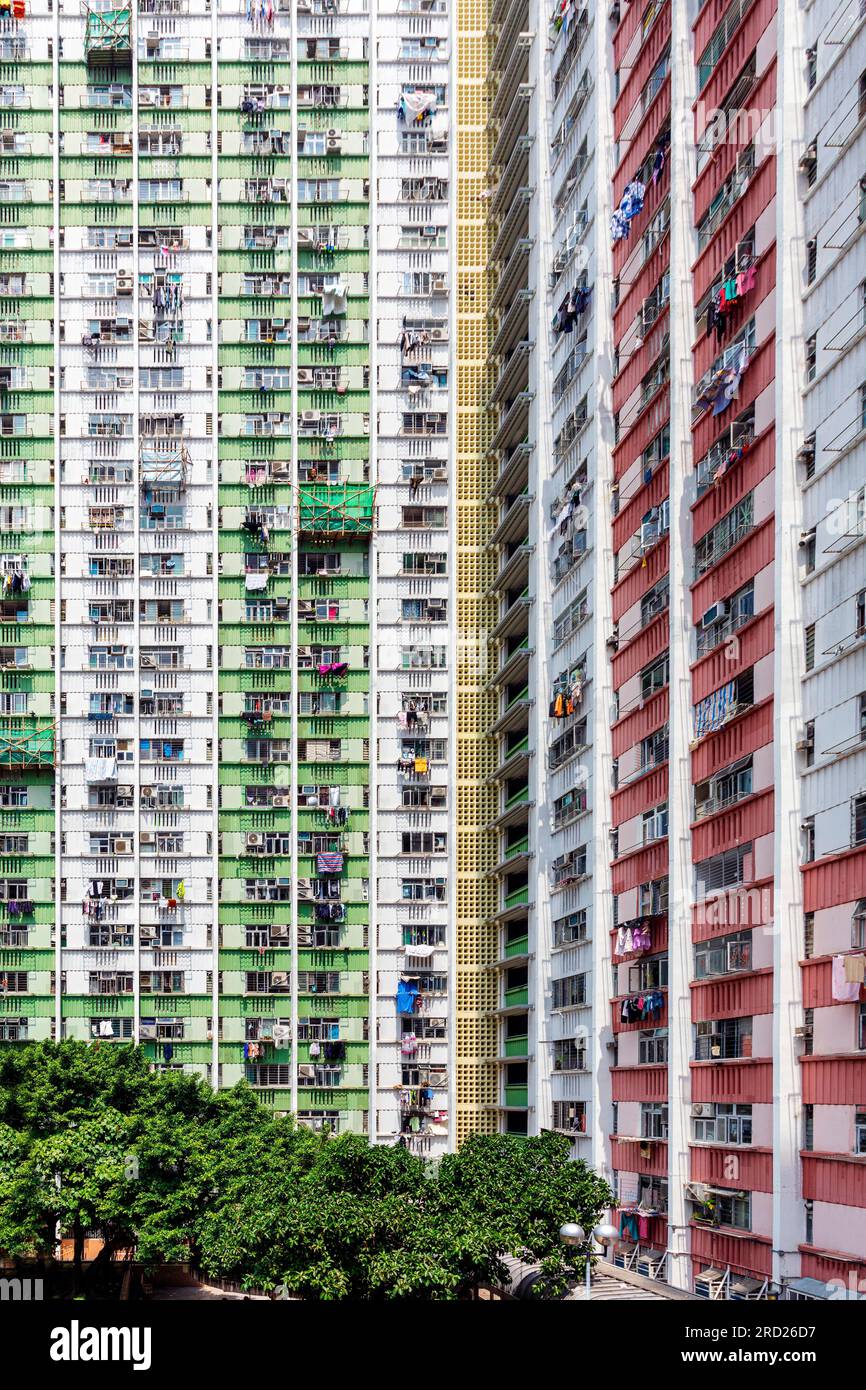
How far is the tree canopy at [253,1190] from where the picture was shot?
118 feet

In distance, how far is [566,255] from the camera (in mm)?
55844

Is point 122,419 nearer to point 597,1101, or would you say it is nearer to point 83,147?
point 83,147

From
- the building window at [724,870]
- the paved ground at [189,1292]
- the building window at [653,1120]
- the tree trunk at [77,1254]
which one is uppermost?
the building window at [724,870]

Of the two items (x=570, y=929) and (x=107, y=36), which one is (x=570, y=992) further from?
(x=107, y=36)

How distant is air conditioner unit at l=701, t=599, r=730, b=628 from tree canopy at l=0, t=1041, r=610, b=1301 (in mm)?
14723

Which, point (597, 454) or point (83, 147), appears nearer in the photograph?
point (597, 454)

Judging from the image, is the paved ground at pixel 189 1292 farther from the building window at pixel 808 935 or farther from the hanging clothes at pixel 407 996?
the building window at pixel 808 935

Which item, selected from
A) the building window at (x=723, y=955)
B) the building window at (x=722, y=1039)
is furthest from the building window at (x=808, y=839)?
the building window at (x=722, y=1039)

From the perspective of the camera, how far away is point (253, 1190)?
47.2 m

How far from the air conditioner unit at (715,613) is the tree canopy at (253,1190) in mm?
14723

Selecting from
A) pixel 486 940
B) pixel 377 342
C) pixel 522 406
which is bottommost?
pixel 486 940

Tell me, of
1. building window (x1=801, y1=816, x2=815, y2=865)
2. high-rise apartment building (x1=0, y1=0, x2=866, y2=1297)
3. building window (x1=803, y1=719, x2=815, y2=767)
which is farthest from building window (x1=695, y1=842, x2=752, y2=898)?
high-rise apartment building (x1=0, y1=0, x2=866, y2=1297)
